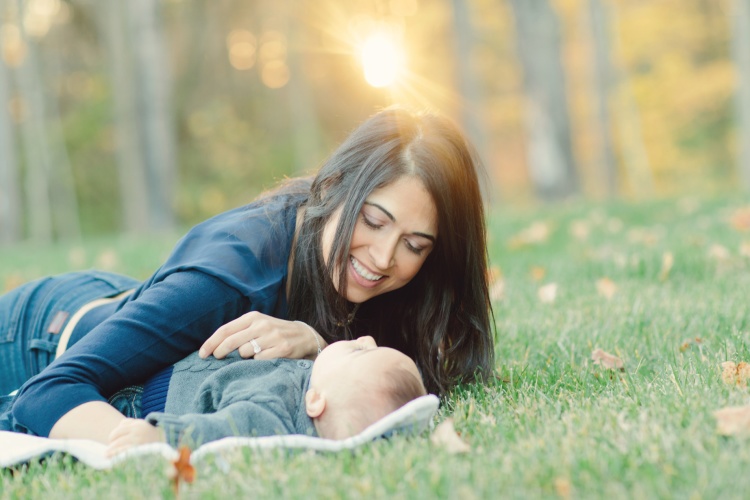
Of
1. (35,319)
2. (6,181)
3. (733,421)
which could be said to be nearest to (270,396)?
(733,421)

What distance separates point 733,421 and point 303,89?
2341 centimetres

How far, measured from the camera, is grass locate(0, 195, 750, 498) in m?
1.76

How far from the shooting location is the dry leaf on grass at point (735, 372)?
247 centimetres

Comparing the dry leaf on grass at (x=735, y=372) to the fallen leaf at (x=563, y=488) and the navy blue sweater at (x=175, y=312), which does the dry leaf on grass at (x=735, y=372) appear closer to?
the fallen leaf at (x=563, y=488)

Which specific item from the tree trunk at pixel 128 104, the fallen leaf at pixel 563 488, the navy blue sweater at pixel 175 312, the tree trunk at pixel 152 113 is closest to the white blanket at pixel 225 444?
the navy blue sweater at pixel 175 312

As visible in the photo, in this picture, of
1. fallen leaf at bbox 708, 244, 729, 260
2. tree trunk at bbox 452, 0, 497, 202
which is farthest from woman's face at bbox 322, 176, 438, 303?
tree trunk at bbox 452, 0, 497, 202

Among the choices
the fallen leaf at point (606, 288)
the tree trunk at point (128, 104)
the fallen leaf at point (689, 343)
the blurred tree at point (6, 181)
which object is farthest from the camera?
the blurred tree at point (6, 181)

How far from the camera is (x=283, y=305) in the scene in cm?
302

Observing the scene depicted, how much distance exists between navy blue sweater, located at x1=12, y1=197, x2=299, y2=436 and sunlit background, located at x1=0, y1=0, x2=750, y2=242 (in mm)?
16609

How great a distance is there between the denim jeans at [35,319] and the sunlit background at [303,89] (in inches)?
637

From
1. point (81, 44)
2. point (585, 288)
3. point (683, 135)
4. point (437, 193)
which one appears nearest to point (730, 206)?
point (585, 288)

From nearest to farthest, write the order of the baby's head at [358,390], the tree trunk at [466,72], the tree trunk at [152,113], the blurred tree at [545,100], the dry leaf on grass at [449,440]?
1. the dry leaf on grass at [449,440]
2. the baby's head at [358,390]
3. the blurred tree at [545,100]
4. the tree trunk at [152,113]
5. the tree trunk at [466,72]

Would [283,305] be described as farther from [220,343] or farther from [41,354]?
[41,354]

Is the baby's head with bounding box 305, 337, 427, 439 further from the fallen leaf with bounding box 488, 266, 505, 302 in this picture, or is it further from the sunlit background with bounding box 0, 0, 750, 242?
the sunlit background with bounding box 0, 0, 750, 242
